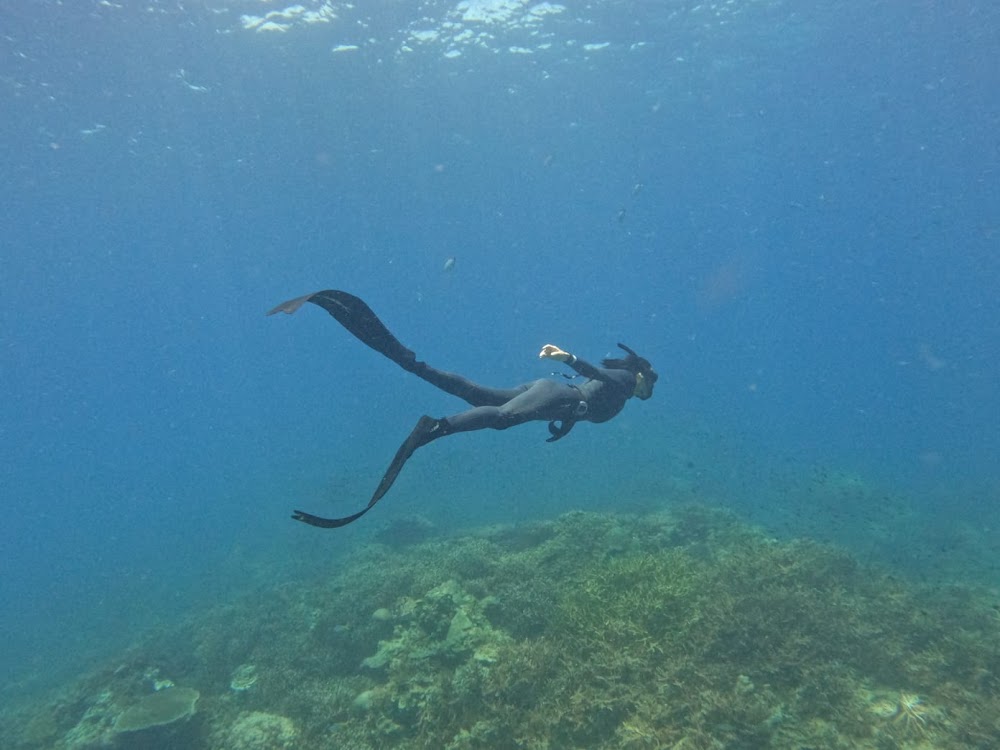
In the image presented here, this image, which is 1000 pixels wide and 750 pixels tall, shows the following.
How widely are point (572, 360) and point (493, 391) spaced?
1.27 metres

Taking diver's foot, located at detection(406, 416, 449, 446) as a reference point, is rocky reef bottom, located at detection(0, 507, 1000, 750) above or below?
below

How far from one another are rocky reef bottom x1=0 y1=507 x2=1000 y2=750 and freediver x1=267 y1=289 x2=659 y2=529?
9.03 feet

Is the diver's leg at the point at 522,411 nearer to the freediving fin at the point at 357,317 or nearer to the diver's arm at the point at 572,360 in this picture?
the diver's arm at the point at 572,360

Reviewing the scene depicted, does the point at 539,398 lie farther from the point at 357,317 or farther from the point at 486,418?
the point at 357,317

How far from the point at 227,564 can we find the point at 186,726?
57.3 feet

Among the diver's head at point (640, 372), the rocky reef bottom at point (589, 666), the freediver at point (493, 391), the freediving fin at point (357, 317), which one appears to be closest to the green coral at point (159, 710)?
the rocky reef bottom at point (589, 666)

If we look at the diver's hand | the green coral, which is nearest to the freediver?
the diver's hand

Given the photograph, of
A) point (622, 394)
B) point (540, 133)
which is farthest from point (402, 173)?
point (622, 394)

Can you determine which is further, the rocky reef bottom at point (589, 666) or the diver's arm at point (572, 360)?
the diver's arm at point (572, 360)

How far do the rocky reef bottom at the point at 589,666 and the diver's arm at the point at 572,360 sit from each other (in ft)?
10.5

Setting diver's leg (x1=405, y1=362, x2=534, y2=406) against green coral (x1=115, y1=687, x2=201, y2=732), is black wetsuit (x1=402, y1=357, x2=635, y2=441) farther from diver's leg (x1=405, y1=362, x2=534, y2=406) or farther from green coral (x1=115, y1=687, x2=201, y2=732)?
green coral (x1=115, y1=687, x2=201, y2=732)

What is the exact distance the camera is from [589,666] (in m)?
6.41

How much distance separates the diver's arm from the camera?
6.89 metres

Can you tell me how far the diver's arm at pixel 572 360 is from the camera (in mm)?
6895
